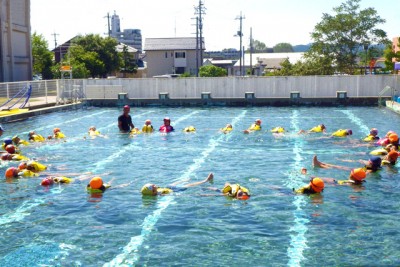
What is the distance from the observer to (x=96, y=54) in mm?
64500

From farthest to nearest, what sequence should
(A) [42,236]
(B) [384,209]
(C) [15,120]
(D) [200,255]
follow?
(C) [15,120] → (B) [384,209] → (A) [42,236] → (D) [200,255]

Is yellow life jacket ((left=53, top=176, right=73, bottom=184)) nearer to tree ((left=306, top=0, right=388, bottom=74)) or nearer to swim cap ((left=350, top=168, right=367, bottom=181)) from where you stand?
swim cap ((left=350, top=168, right=367, bottom=181))

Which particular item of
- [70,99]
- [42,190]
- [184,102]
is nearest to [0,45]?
[70,99]

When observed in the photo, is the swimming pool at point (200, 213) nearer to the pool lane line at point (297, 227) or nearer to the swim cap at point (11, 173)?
the pool lane line at point (297, 227)

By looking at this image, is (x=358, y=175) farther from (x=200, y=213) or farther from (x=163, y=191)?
(x=163, y=191)

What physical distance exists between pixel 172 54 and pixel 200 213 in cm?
7630

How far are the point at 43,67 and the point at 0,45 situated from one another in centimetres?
1549

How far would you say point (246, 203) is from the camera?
A: 11094 mm

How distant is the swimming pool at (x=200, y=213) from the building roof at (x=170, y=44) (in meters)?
66.7

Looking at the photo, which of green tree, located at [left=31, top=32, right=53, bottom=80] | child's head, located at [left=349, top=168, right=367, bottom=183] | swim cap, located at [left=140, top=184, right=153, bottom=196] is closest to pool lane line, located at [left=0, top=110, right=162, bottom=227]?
swim cap, located at [left=140, top=184, right=153, bottom=196]

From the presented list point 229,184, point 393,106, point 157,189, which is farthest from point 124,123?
point 393,106

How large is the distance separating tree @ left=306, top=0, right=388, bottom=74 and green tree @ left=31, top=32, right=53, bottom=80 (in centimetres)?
Result: 2973

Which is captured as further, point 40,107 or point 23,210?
point 40,107

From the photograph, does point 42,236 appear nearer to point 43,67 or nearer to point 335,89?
point 335,89
